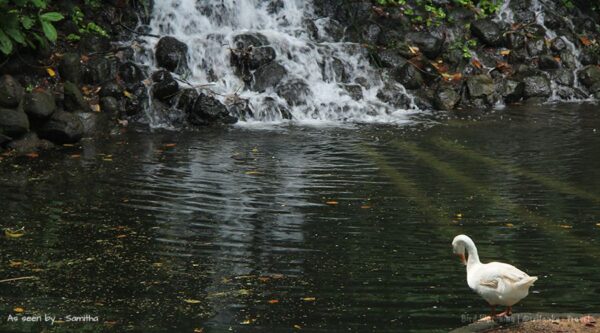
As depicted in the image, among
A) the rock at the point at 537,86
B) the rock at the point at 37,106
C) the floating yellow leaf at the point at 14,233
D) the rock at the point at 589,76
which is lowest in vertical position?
the floating yellow leaf at the point at 14,233

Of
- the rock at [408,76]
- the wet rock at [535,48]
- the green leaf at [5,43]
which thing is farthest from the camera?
the wet rock at [535,48]

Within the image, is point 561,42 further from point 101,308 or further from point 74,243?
point 101,308

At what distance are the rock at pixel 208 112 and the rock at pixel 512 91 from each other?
566 centimetres

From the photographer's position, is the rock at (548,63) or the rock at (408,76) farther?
the rock at (548,63)

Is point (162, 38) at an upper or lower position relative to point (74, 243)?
upper

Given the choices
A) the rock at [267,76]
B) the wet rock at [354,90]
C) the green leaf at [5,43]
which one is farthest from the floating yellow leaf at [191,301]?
the wet rock at [354,90]

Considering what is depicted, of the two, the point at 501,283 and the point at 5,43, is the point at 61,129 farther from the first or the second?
the point at 501,283

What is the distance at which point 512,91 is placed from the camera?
17203 mm

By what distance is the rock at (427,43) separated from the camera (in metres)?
17.7

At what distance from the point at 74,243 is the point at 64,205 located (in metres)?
1.52

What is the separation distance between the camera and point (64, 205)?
9406mm

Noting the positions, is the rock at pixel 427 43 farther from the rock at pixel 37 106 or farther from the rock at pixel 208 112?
the rock at pixel 37 106

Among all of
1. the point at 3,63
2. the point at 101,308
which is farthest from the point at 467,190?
the point at 3,63

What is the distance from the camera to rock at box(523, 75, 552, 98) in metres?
17.5
